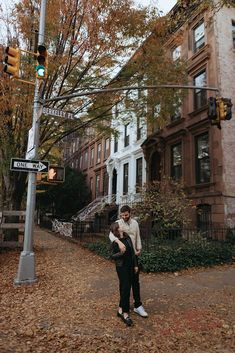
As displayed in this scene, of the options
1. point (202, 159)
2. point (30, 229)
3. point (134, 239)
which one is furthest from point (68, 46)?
point (202, 159)

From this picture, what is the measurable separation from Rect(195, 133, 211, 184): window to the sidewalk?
7.54 metres

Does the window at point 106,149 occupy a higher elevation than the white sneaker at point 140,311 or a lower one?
higher

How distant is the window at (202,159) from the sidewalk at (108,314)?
24.8 feet

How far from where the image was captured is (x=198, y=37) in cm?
1764

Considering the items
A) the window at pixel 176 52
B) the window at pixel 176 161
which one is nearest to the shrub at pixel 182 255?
the window at pixel 176 161

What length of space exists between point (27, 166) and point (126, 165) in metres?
17.2

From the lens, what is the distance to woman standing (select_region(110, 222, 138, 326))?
16.6 ft

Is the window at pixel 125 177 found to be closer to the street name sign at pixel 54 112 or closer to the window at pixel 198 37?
the window at pixel 198 37

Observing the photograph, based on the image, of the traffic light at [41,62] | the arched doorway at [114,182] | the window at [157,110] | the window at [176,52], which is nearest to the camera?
the traffic light at [41,62]

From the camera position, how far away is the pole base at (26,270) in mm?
7277

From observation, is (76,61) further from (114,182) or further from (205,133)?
(114,182)

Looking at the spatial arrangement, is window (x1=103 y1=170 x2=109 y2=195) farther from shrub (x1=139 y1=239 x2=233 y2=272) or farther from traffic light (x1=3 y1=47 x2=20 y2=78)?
traffic light (x1=3 y1=47 x2=20 y2=78)

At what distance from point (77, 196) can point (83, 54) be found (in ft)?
65.2

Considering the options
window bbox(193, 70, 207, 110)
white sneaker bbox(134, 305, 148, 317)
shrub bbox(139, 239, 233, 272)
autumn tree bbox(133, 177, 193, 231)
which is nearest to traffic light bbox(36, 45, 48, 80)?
white sneaker bbox(134, 305, 148, 317)
